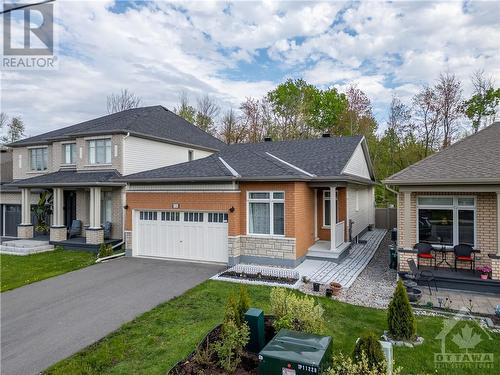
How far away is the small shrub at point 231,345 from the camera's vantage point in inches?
175

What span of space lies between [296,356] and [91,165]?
15.9 metres

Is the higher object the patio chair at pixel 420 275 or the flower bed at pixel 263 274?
the patio chair at pixel 420 275

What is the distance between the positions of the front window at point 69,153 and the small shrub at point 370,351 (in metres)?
18.5

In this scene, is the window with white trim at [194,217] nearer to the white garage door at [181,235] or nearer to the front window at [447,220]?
the white garage door at [181,235]

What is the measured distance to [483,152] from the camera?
9.82 meters

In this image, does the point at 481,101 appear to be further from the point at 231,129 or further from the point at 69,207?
the point at 69,207

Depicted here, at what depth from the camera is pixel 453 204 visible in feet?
30.3

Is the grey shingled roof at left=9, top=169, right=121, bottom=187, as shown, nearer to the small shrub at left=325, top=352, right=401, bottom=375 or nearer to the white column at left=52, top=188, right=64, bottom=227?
the white column at left=52, top=188, right=64, bottom=227

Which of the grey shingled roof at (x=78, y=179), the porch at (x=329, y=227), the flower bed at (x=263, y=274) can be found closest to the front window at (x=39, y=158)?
the grey shingled roof at (x=78, y=179)

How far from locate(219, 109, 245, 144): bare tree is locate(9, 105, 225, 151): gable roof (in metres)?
10.9

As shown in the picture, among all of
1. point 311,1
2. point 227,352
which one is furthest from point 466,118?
point 227,352

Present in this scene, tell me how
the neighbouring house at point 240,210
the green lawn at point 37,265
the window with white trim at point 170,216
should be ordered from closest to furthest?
the green lawn at point 37,265, the neighbouring house at point 240,210, the window with white trim at point 170,216

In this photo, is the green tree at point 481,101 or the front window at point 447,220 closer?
the front window at point 447,220

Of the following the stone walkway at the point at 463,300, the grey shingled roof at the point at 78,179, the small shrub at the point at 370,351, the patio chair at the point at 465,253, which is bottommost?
the stone walkway at the point at 463,300
